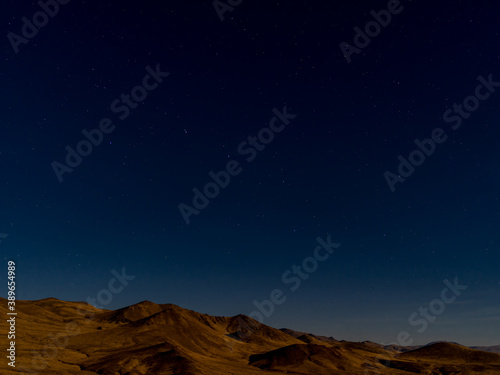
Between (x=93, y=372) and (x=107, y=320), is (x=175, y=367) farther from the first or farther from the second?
(x=107, y=320)

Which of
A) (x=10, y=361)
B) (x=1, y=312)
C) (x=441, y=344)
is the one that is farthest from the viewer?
(x=441, y=344)

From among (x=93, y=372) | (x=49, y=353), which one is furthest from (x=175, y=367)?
(x=49, y=353)

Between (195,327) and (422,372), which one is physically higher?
(195,327)

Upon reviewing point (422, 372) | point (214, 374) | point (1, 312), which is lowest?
point (422, 372)

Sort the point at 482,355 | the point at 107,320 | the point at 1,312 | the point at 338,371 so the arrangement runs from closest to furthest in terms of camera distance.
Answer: the point at 338,371, the point at 1,312, the point at 482,355, the point at 107,320

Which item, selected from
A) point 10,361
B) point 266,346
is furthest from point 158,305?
point 10,361

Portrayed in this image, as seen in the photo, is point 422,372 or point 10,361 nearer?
point 10,361
